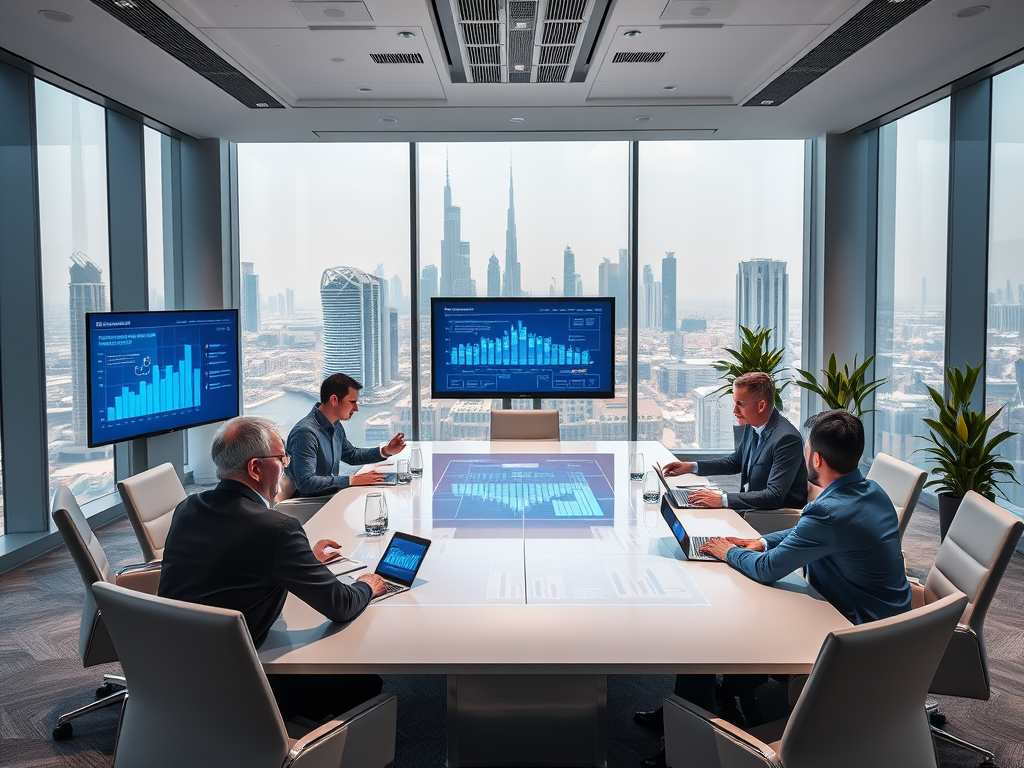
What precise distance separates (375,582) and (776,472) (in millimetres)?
2313

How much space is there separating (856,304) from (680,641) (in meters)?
6.11

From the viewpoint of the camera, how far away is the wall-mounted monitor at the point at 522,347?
6.62m

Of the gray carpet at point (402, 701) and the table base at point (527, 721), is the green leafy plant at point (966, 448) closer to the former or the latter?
the gray carpet at point (402, 701)

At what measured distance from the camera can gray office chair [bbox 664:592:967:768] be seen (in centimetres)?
174

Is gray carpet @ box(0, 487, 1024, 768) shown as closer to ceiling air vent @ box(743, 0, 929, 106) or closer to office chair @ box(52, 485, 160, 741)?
office chair @ box(52, 485, 160, 741)

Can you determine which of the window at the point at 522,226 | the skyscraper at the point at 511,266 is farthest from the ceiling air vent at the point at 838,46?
the skyscraper at the point at 511,266

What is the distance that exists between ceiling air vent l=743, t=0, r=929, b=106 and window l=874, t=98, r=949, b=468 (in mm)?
1403

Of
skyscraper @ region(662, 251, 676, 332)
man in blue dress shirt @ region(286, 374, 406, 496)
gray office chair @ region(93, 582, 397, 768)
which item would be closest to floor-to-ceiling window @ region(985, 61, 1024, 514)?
skyscraper @ region(662, 251, 676, 332)

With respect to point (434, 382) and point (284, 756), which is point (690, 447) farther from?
point (284, 756)

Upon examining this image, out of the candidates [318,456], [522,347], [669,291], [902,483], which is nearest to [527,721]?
[902,483]

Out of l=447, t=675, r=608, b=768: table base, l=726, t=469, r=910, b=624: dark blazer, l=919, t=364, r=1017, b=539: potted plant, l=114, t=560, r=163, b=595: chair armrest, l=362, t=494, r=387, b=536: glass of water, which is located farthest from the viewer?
l=919, t=364, r=1017, b=539: potted plant

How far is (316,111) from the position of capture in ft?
20.5

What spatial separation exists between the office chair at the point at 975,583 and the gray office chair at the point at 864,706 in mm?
613

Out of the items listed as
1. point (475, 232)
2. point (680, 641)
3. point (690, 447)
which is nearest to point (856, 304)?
point (690, 447)
